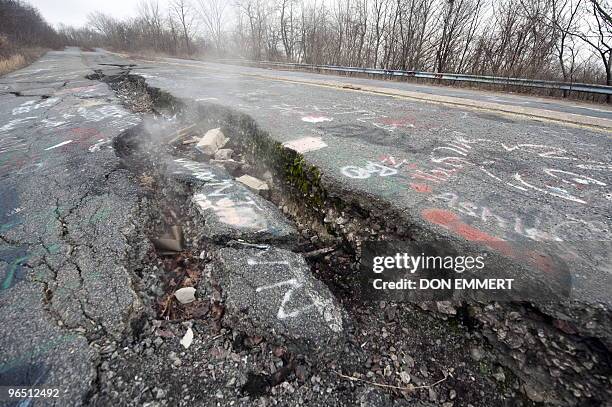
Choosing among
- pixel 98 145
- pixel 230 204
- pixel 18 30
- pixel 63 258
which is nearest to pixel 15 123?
pixel 98 145

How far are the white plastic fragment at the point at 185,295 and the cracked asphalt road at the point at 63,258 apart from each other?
197mm

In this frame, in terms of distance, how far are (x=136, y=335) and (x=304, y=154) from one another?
1777 millimetres

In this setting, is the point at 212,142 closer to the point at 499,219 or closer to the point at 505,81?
the point at 499,219

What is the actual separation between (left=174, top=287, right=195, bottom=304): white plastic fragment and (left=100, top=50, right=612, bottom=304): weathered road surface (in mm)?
1161

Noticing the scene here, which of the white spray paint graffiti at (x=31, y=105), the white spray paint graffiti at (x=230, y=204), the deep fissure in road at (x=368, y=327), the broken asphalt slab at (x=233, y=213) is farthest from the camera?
the white spray paint graffiti at (x=31, y=105)

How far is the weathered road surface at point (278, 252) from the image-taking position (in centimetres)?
121

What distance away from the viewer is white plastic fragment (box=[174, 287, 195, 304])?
1621 millimetres

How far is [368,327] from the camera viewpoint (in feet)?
4.93

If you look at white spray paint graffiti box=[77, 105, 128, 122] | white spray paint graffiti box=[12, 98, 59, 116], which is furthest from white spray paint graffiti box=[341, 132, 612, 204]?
white spray paint graffiti box=[12, 98, 59, 116]

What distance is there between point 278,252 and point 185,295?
557mm

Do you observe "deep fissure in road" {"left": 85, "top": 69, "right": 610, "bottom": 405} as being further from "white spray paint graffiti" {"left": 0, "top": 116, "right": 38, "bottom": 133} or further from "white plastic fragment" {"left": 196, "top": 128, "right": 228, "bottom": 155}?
"white spray paint graffiti" {"left": 0, "top": 116, "right": 38, "bottom": 133}

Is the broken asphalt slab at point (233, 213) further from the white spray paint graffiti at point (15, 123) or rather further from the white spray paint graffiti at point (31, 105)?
the white spray paint graffiti at point (31, 105)

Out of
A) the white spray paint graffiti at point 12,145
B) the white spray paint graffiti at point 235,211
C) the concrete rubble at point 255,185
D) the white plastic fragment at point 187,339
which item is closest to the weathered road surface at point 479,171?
the concrete rubble at point 255,185

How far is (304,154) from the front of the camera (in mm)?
2609
